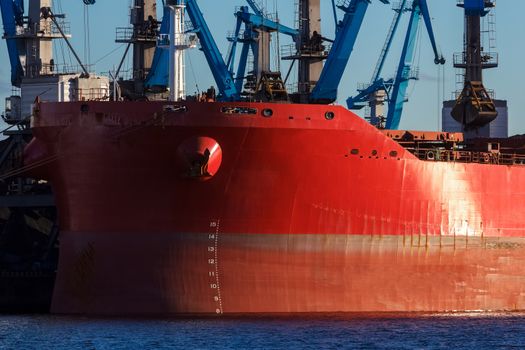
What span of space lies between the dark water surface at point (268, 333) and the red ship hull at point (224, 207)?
2.54 feet

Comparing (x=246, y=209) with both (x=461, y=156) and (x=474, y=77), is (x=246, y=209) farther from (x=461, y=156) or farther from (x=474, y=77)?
(x=474, y=77)

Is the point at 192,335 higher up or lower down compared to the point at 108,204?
lower down

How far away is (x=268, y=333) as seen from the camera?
141 ft

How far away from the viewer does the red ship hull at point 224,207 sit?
4497 centimetres

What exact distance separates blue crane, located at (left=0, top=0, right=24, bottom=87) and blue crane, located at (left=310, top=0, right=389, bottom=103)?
1122cm

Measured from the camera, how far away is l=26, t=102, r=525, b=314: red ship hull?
45.0 meters

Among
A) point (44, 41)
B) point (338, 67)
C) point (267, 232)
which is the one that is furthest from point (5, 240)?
point (267, 232)

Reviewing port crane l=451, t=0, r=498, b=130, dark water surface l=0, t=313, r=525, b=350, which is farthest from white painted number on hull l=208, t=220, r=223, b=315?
port crane l=451, t=0, r=498, b=130

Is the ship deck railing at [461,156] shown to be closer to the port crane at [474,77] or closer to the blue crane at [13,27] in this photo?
the port crane at [474,77]

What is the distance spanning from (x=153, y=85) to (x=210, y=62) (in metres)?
2.55

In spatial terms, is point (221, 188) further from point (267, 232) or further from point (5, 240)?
point (5, 240)

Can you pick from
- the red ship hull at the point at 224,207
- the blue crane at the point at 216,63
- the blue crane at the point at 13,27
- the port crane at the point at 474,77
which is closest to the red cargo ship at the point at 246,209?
the red ship hull at the point at 224,207

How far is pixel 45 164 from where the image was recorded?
46.9 meters

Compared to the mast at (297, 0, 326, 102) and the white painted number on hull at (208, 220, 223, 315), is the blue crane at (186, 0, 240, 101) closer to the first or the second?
the mast at (297, 0, 326, 102)
